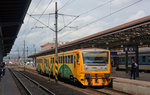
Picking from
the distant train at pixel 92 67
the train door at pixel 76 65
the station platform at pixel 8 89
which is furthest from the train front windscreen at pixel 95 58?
the station platform at pixel 8 89

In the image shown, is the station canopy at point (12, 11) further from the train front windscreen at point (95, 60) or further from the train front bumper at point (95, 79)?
the train front bumper at point (95, 79)

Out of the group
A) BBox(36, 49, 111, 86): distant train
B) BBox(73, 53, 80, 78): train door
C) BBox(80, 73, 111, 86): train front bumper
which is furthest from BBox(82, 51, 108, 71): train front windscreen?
BBox(73, 53, 80, 78): train door

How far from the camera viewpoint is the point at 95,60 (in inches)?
643

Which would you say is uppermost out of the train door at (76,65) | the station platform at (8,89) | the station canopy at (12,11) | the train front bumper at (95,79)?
the station canopy at (12,11)

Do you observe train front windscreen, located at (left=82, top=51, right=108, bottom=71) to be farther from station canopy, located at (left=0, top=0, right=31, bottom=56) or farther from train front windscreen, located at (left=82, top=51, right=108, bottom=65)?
station canopy, located at (left=0, top=0, right=31, bottom=56)

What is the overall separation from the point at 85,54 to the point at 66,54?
392 cm

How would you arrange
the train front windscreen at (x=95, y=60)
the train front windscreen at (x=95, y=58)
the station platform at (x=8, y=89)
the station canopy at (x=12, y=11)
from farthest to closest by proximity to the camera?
the station canopy at (x=12, y=11) → the train front windscreen at (x=95, y=58) → the train front windscreen at (x=95, y=60) → the station platform at (x=8, y=89)

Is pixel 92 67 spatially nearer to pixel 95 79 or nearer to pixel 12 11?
pixel 95 79

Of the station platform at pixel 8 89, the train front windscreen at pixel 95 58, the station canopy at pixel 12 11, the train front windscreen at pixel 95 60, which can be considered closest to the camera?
the station platform at pixel 8 89

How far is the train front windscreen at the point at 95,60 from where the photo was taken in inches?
636

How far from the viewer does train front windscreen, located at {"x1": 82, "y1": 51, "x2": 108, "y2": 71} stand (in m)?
16.2

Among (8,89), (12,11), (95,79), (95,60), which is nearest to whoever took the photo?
(95,79)

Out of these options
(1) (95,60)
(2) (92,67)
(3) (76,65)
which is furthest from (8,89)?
(1) (95,60)

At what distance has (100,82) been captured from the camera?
1619cm
